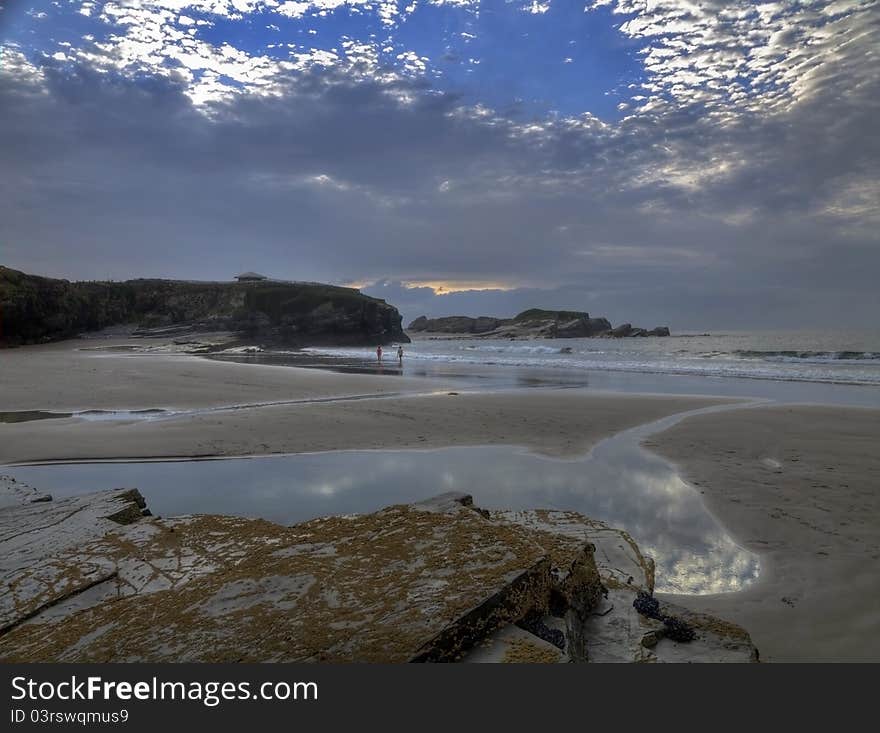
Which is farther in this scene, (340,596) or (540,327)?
(540,327)

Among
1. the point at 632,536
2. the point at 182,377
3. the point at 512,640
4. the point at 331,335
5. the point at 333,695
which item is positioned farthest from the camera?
the point at 331,335

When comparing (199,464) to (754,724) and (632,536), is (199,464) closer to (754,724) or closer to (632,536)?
(632,536)

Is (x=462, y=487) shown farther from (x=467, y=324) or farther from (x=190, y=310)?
(x=467, y=324)

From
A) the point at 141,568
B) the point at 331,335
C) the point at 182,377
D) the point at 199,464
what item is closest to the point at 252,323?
the point at 331,335

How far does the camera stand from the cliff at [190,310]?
47.8 meters

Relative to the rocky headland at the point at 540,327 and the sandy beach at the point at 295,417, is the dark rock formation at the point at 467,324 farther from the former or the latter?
the sandy beach at the point at 295,417

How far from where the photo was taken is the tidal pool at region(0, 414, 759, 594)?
16.7ft

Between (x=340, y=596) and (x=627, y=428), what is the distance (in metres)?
A: 10.8

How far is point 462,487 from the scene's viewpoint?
713cm

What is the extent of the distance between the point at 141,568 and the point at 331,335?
7275 cm

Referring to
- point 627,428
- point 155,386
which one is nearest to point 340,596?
point 627,428

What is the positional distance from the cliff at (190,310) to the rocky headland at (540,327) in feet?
229

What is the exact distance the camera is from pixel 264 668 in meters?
2.25

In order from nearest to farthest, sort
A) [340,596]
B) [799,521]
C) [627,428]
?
[340,596]
[799,521]
[627,428]
